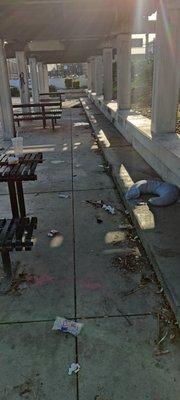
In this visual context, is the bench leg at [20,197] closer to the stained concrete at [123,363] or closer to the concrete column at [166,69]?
the stained concrete at [123,363]

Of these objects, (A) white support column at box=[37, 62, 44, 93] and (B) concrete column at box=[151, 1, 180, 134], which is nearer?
(B) concrete column at box=[151, 1, 180, 134]

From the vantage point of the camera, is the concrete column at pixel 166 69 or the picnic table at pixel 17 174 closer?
the picnic table at pixel 17 174

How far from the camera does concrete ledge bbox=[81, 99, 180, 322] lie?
3.69m

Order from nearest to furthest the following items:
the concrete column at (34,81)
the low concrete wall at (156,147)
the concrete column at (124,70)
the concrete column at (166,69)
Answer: the low concrete wall at (156,147), the concrete column at (166,69), the concrete column at (124,70), the concrete column at (34,81)

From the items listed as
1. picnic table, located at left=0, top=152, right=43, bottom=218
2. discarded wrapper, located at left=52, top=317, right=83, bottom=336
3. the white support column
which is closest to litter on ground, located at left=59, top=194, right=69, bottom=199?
picnic table, located at left=0, top=152, right=43, bottom=218

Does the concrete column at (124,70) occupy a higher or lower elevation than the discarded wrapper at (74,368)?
higher

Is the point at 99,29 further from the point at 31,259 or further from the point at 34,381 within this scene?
the point at 34,381

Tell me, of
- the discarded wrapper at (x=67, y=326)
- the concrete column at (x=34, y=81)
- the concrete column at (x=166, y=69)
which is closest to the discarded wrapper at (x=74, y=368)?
the discarded wrapper at (x=67, y=326)

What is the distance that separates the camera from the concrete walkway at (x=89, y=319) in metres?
2.77

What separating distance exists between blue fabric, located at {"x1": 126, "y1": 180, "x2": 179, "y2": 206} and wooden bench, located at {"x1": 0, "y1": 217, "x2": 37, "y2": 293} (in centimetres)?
204

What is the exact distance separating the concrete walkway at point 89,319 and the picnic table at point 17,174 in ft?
1.68

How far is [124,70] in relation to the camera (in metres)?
12.7

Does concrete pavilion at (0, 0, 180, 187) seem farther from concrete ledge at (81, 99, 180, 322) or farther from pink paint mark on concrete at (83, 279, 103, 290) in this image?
pink paint mark on concrete at (83, 279, 103, 290)

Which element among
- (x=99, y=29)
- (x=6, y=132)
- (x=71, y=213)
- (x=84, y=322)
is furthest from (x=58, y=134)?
(x=84, y=322)
